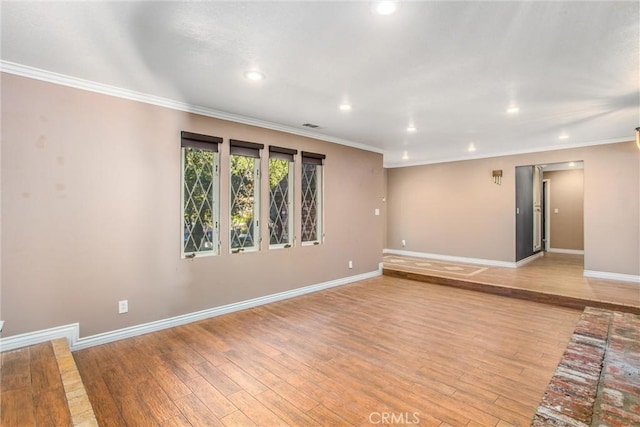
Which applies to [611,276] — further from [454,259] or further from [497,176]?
[454,259]

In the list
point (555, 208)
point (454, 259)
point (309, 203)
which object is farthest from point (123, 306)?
point (555, 208)

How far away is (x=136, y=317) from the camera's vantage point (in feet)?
10.7

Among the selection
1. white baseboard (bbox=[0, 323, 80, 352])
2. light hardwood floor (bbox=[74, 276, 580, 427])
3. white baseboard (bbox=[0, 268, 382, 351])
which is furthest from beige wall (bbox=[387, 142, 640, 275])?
white baseboard (bbox=[0, 323, 80, 352])

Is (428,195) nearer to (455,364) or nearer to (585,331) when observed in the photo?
(585,331)

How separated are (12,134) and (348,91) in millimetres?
2971

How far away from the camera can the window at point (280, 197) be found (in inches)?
Answer: 176

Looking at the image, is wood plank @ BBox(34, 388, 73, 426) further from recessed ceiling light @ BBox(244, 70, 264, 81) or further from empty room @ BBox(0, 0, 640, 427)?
recessed ceiling light @ BBox(244, 70, 264, 81)

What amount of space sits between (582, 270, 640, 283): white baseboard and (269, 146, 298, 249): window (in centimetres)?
529

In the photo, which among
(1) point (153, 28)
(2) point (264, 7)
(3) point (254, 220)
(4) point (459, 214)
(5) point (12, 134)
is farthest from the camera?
(4) point (459, 214)

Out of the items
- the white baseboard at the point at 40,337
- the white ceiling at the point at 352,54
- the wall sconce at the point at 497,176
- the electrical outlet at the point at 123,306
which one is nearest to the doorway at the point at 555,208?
the wall sconce at the point at 497,176

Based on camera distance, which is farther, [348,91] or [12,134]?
[348,91]

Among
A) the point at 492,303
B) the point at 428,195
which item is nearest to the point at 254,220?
the point at 492,303

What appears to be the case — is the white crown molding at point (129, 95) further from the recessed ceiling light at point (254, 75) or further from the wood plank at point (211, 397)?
the wood plank at point (211, 397)

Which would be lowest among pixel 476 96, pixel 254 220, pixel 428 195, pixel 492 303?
pixel 492 303
